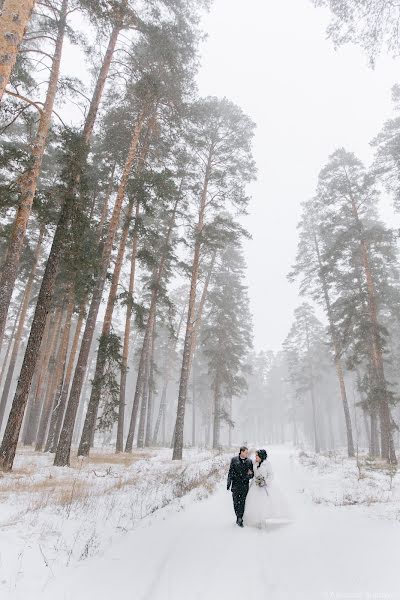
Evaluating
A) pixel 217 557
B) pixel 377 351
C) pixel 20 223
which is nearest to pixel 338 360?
pixel 377 351

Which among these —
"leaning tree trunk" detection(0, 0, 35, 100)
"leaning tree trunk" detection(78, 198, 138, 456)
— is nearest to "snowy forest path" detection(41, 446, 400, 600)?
"leaning tree trunk" detection(78, 198, 138, 456)

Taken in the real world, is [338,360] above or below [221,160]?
below

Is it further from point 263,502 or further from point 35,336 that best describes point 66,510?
point 35,336

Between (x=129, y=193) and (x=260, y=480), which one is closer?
(x=260, y=480)

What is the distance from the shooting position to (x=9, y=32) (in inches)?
249

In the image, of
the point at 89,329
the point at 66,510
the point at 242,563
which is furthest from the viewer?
the point at 89,329

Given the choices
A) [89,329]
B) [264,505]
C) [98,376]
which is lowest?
[264,505]

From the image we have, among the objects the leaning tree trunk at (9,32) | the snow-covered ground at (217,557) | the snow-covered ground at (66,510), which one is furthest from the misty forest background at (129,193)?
the snow-covered ground at (217,557)

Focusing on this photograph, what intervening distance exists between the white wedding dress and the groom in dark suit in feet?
0.48

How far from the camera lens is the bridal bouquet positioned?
7391mm

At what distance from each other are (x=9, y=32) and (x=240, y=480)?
31.3ft

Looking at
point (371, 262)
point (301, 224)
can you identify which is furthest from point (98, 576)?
point (301, 224)

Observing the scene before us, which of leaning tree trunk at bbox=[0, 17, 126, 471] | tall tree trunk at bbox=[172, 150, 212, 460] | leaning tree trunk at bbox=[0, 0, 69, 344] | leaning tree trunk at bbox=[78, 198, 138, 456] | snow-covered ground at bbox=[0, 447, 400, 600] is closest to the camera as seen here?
snow-covered ground at bbox=[0, 447, 400, 600]

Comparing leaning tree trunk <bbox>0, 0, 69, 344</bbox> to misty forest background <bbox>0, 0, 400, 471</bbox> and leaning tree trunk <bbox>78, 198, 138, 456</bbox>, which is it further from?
leaning tree trunk <bbox>78, 198, 138, 456</bbox>
